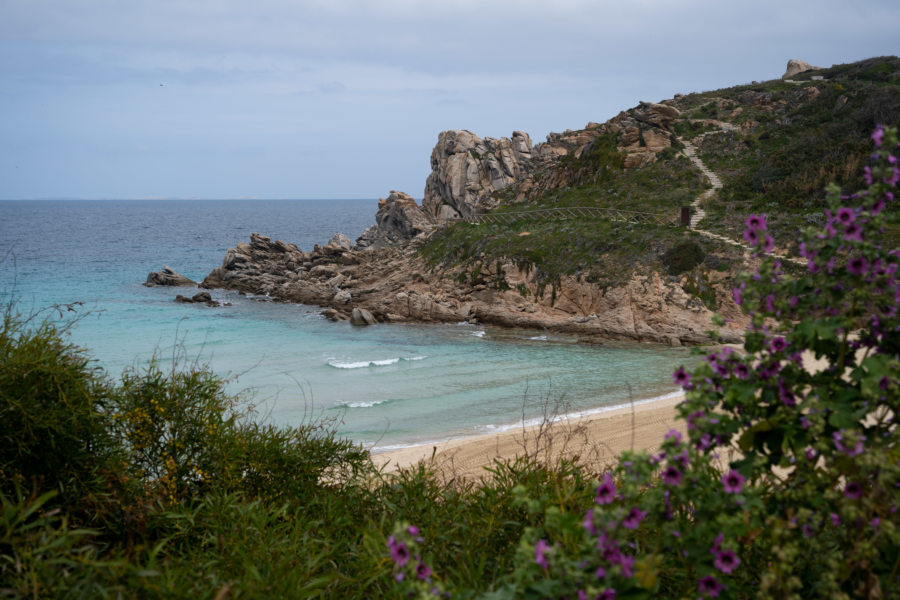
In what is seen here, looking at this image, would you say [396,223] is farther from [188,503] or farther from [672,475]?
[672,475]

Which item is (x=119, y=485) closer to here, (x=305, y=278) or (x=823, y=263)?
(x=823, y=263)

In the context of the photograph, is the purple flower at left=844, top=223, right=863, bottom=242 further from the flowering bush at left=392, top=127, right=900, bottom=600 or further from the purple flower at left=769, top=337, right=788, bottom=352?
the purple flower at left=769, top=337, right=788, bottom=352

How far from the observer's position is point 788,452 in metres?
2.86

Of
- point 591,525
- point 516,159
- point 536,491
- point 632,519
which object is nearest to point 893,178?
point 632,519

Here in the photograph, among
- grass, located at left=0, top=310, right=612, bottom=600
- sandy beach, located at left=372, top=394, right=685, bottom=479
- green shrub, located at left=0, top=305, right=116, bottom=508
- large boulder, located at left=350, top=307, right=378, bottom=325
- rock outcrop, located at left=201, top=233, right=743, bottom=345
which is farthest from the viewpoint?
large boulder, located at left=350, top=307, right=378, bottom=325

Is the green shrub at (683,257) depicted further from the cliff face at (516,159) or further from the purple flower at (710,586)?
the purple flower at (710,586)

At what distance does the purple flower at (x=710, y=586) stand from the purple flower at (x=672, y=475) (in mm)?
466

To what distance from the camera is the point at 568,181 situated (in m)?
50.7

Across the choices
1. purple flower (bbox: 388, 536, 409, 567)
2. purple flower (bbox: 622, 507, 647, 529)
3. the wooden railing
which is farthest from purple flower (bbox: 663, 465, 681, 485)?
the wooden railing

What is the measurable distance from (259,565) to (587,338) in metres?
26.3

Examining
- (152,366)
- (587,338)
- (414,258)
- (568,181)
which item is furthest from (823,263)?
(568,181)

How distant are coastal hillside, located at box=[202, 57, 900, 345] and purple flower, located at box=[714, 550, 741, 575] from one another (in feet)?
61.3

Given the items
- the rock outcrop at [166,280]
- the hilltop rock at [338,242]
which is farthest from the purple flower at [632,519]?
the rock outcrop at [166,280]

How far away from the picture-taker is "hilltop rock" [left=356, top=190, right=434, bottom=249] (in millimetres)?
60938
